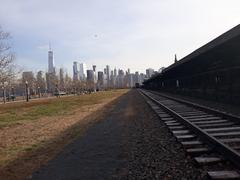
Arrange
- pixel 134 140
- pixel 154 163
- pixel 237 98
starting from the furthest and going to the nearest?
pixel 237 98 < pixel 134 140 < pixel 154 163

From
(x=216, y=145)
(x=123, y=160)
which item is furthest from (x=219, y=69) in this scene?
(x=123, y=160)

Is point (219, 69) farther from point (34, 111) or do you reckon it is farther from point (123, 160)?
point (123, 160)

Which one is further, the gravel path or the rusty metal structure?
the rusty metal structure

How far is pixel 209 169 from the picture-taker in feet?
22.4

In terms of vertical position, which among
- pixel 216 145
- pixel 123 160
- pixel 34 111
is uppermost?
pixel 216 145

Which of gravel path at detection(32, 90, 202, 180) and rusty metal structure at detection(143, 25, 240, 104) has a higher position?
rusty metal structure at detection(143, 25, 240, 104)

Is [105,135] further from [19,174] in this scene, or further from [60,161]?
[19,174]

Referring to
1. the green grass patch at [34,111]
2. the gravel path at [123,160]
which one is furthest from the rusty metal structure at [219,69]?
the green grass patch at [34,111]

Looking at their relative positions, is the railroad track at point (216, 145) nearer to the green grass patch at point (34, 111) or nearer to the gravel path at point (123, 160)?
the gravel path at point (123, 160)

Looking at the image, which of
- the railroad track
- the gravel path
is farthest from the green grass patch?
the railroad track

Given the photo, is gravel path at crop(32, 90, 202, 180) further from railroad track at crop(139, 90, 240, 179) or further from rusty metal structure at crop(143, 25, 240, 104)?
rusty metal structure at crop(143, 25, 240, 104)

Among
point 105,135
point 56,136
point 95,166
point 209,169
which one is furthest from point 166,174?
point 56,136

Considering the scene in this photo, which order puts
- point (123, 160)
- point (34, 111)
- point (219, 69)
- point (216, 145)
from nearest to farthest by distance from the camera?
point (216, 145) → point (123, 160) → point (219, 69) → point (34, 111)

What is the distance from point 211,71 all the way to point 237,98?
7.32m
